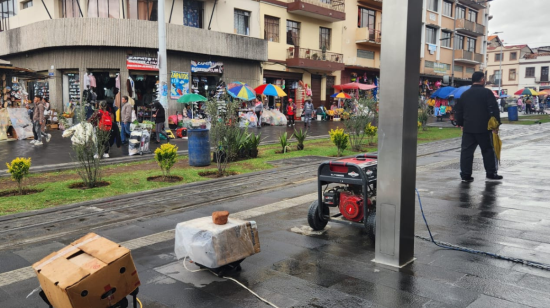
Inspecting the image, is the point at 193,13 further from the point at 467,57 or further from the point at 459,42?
the point at 459,42

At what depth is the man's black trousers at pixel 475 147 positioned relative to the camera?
8.62 metres

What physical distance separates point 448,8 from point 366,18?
15240 mm

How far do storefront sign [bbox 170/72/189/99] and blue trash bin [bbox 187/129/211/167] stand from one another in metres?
14.2

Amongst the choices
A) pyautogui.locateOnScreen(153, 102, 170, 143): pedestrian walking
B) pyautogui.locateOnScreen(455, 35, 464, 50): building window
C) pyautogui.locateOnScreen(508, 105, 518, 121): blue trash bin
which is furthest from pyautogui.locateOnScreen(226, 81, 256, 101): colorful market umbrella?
pyautogui.locateOnScreen(455, 35, 464, 50): building window

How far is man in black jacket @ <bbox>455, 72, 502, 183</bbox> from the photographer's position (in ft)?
28.0

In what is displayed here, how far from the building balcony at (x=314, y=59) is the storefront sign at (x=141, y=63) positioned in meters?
10.6

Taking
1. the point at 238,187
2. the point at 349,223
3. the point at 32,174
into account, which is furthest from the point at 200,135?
the point at 349,223

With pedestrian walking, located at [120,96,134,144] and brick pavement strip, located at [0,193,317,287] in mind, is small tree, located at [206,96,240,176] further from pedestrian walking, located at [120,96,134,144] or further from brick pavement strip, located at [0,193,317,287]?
pedestrian walking, located at [120,96,134,144]

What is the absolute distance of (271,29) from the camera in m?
30.8

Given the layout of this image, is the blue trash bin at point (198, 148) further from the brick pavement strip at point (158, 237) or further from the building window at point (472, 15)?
the building window at point (472, 15)

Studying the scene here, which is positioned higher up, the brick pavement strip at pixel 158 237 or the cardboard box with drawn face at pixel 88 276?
the cardboard box with drawn face at pixel 88 276

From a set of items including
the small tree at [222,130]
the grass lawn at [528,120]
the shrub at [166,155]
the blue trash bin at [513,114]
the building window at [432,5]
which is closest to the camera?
the shrub at [166,155]

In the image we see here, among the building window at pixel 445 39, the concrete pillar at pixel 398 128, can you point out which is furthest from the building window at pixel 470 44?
the concrete pillar at pixel 398 128

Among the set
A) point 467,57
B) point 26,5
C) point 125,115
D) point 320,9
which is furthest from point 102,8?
point 467,57
